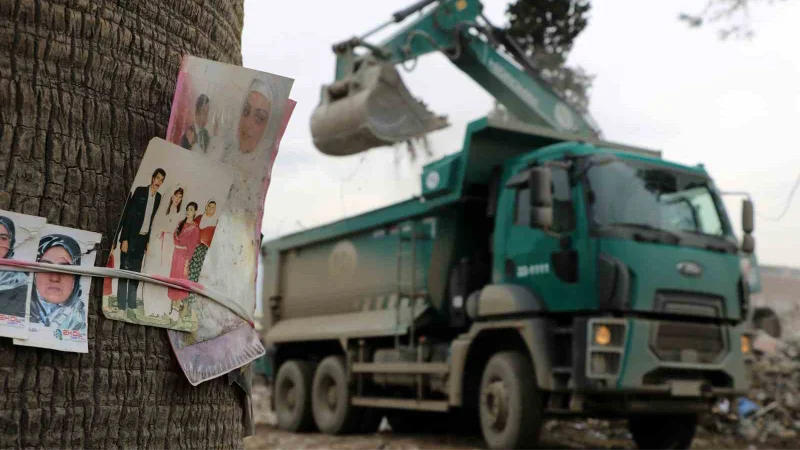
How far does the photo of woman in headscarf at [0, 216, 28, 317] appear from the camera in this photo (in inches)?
58.3

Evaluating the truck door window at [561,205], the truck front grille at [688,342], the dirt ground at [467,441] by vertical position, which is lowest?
the dirt ground at [467,441]

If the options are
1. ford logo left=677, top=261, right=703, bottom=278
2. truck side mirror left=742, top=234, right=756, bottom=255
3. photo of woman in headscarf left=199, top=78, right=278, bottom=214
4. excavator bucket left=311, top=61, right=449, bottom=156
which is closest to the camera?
photo of woman in headscarf left=199, top=78, right=278, bottom=214

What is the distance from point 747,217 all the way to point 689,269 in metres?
1.08

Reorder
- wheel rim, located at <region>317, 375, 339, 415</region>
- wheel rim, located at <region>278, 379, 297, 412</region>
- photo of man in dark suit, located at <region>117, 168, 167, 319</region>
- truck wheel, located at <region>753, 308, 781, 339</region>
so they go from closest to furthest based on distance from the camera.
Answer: photo of man in dark suit, located at <region>117, 168, 167, 319</region>
wheel rim, located at <region>317, 375, 339, 415</region>
wheel rim, located at <region>278, 379, 297, 412</region>
truck wheel, located at <region>753, 308, 781, 339</region>

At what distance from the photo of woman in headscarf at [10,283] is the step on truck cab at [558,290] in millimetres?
6099

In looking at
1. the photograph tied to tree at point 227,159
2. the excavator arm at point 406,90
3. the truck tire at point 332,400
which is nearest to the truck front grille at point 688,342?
the excavator arm at point 406,90

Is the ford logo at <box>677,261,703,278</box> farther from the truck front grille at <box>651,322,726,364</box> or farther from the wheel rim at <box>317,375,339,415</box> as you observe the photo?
the wheel rim at <box>317,375,339,415</box>

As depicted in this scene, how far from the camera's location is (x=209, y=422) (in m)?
1.78

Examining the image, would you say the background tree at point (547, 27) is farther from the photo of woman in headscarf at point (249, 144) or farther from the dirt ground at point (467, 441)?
the photo of woman in headscarf at point (249, 144)

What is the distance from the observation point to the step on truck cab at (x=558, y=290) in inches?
295

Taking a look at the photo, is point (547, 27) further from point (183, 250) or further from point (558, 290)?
point (183, 250)

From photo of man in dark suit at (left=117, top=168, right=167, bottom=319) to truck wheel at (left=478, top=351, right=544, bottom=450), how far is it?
6.55 meters

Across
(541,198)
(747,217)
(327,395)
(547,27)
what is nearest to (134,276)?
(541,198)

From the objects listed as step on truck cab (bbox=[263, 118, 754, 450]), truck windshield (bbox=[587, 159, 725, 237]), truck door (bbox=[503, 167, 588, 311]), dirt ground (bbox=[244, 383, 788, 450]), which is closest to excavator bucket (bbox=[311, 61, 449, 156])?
step on truck cab (bbox=[263, 118, 754, 450])
